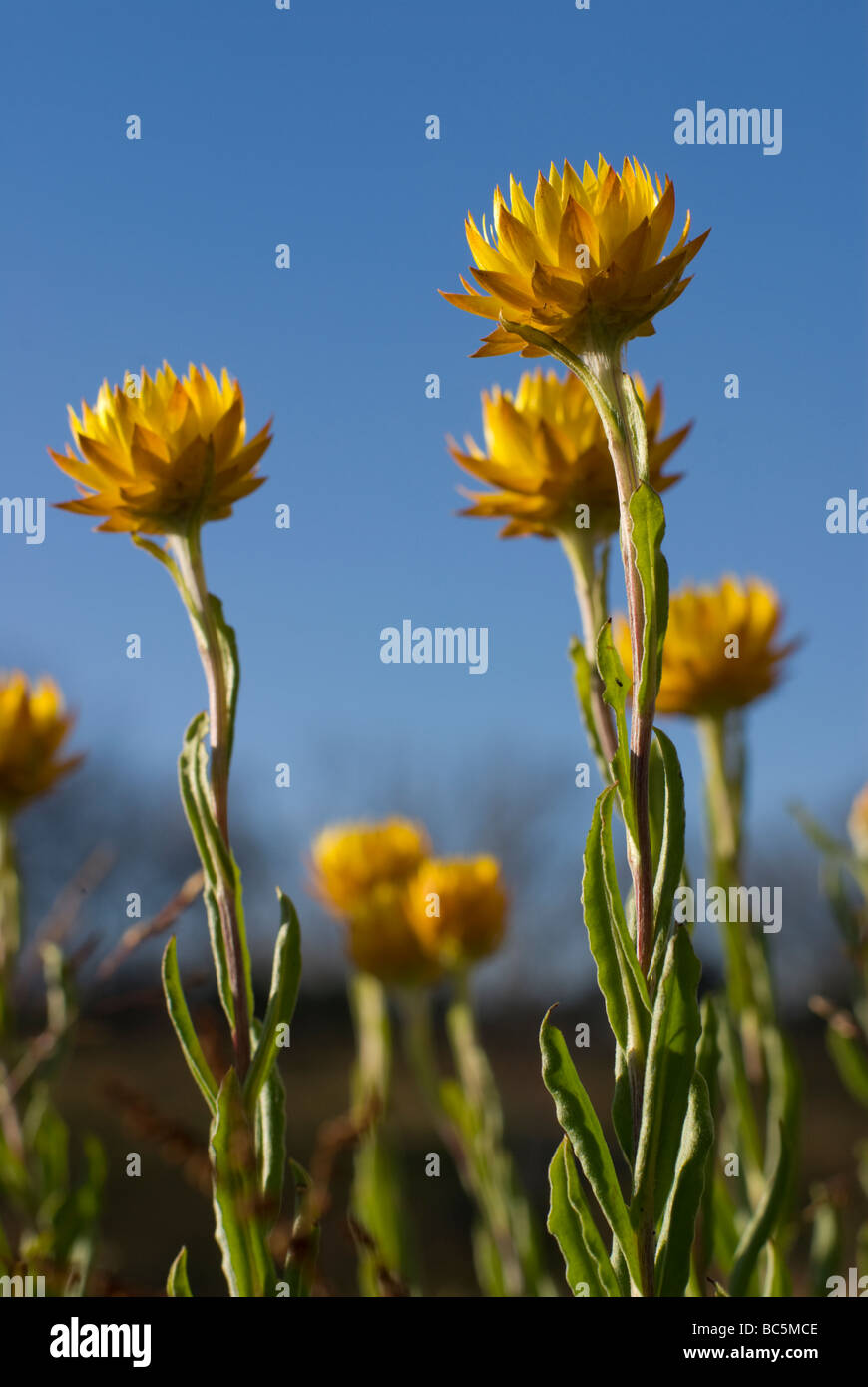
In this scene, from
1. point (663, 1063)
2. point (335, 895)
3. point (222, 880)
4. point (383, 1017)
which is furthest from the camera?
point (335, 895)

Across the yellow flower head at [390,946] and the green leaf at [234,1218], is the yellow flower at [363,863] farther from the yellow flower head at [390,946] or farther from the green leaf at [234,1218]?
the green leaf at [234,1218]

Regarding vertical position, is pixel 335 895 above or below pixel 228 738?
below

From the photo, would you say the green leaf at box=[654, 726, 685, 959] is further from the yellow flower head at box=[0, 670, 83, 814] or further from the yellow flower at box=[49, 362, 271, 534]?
the yellow flower head at box=[0, 670, 83, 814]

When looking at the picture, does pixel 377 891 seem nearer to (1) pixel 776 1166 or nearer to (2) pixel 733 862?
(2) pixel 733 862

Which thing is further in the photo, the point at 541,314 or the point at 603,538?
the point at 603,538

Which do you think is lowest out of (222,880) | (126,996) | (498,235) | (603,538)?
(126,996)

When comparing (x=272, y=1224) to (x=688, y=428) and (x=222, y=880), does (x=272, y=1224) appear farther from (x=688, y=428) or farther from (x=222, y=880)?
(x=688, y=428)

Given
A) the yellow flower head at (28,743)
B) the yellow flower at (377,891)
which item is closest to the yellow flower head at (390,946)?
the yellow flower at (377,891)

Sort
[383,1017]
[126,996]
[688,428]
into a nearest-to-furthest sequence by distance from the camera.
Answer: [688,428] < [126,996] < [383,1017]
